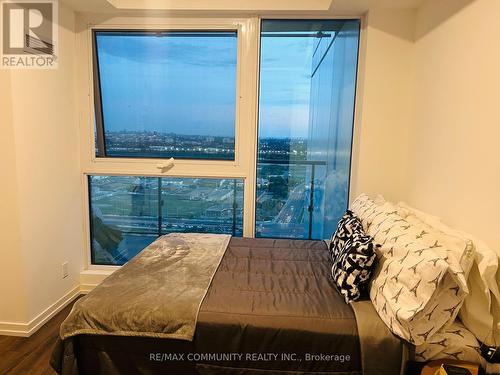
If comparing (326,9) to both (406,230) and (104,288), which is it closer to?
(406,230)

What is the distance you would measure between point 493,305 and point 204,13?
2.86m

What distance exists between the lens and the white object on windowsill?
9.64 ft

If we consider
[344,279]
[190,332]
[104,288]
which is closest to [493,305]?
[344,279]

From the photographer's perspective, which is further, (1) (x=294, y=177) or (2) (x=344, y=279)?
(1) (x=294, y=177)

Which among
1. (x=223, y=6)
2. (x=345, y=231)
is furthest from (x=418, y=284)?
(x=223, y=6)

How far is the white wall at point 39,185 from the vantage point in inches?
86.9

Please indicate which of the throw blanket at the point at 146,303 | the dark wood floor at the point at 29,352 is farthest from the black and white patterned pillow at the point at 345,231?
the dark wood floor at the point at 29,352

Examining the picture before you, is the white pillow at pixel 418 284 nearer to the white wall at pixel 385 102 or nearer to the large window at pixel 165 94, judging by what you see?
the white wall at pixel 385 102

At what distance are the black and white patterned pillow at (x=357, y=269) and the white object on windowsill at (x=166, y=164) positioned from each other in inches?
72.3

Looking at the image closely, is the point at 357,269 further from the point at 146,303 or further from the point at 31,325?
the point at 31,325

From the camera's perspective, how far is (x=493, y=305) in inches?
56.8

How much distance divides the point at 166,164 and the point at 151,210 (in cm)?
57

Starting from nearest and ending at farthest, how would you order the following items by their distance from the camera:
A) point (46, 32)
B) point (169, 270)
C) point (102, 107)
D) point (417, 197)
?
point (169, 270) < point (417, 197) < point (46, 32) < point (102, 107)

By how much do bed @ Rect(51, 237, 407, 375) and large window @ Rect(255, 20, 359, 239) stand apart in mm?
1433
